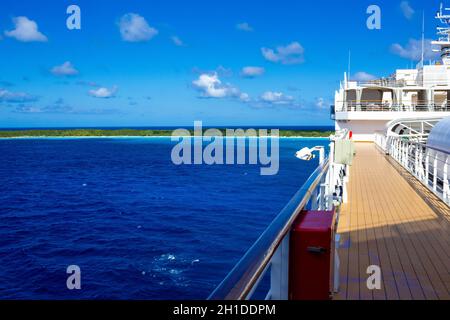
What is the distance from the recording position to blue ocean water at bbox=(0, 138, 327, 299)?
10.5 metres

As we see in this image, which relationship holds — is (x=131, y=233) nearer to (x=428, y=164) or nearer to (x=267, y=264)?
(x=428, y=164)

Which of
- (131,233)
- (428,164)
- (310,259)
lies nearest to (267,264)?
(310,259)

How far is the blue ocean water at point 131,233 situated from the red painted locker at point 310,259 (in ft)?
23.7

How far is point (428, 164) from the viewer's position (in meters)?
10.3

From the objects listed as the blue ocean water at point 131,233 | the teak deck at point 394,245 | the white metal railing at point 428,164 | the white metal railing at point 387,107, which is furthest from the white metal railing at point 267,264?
the white metal railing at point 387,107

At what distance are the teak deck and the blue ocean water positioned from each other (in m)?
3.85

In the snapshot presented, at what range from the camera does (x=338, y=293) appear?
3.78 metres

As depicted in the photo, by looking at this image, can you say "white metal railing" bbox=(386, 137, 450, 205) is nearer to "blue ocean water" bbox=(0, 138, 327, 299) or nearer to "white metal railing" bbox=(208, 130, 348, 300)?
"blue ocean water" bbox=(0, 138, 327, 299)


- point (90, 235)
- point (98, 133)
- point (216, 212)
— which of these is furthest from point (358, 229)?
point (98, 133)

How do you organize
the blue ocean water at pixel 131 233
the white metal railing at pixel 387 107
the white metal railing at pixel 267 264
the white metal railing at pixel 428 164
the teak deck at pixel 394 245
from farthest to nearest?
the white metal railing at pixel 387 107, the blue ocean water at pixel 131 233, the white metal railing at pixel 428 164, the teak deck at pixel 394 245, the white metal railing at pixel 267 264

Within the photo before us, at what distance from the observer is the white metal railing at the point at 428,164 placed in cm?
872

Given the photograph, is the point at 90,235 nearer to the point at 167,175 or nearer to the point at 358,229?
the point at 358,229

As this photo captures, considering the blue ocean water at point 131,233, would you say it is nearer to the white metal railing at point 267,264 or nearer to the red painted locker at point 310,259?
the red painted locker at point 310,259
